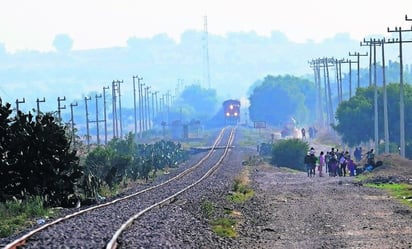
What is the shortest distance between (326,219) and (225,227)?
351 centimetres

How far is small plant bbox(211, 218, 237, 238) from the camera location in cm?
2388

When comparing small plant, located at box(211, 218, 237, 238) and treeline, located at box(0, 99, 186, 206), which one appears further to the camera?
treeline, located at box(0, 99, 186, 206)

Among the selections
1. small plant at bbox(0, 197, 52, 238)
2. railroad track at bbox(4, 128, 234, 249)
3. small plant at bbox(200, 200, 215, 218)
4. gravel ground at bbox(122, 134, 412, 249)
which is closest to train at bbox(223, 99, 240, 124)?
gravel ground at bbox(122, 134, 412, 249)

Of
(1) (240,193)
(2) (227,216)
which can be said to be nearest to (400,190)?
(1) (240,193)

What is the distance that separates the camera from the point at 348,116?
295 ft

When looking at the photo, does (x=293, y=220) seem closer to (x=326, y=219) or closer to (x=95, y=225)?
Result: (x=326, y=219)

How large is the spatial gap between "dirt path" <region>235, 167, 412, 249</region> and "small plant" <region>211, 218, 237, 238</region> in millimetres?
281

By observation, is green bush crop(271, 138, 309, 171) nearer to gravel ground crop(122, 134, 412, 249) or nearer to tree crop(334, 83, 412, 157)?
tree crop(334, 83, 412, 157)

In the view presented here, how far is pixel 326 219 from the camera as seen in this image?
1085 inches

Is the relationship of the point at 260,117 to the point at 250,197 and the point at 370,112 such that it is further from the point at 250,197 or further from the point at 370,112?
the point at 250,197

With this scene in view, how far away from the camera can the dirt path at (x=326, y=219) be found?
73.2ft

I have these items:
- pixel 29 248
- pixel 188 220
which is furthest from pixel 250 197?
pixel 29 248

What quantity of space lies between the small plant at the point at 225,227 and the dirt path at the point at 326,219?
0.28 m

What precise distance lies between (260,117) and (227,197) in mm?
162438
